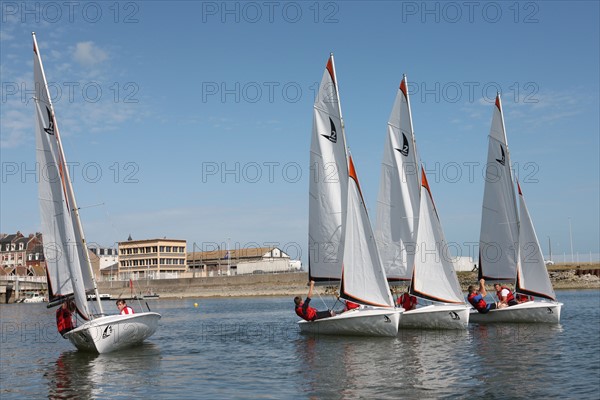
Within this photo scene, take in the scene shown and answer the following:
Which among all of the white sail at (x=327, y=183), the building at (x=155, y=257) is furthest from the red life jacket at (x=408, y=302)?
the building at (x=155, y=257)

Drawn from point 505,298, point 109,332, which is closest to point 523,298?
point 505,298

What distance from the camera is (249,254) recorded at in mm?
148750

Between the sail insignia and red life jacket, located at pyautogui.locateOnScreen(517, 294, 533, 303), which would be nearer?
the sail insignia

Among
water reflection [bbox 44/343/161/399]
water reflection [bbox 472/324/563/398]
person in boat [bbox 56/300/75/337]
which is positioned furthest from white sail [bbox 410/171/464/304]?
person in boat [bbox 56/300/75/337]

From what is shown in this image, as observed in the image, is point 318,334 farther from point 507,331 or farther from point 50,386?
point 50,386

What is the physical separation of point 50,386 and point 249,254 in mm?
127873

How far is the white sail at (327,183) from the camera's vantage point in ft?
106

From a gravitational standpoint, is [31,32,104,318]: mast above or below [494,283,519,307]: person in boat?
above

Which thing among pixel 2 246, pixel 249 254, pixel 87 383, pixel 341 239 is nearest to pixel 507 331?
pixel 341 239

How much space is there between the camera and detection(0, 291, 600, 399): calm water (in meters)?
18.4

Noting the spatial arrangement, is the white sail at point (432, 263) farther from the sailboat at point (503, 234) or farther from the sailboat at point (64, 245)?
the sailboat at point (64, 245)

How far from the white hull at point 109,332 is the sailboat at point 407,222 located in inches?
530

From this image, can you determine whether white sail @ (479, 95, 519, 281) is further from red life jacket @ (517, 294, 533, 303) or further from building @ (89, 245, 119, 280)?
building @ (89, 245, 119, 280)

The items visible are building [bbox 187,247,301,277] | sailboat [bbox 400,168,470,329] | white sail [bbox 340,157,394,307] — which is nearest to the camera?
white sail [bbox 340,157,394,307]
